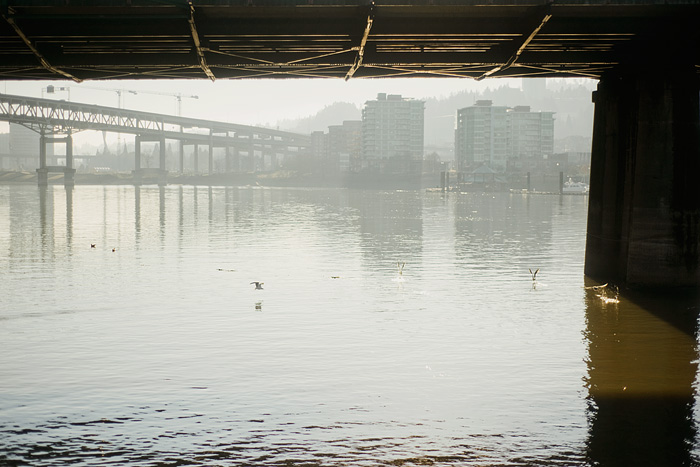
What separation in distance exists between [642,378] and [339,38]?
17008 millimetres

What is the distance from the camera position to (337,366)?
18938mm

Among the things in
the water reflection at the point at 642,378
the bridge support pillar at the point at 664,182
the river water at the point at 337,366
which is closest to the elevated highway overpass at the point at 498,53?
the bridge support pillar at the point at 664,182

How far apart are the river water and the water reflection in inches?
2.4

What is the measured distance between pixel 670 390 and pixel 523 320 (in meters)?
8.46

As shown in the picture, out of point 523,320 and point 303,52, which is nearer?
point 523,320

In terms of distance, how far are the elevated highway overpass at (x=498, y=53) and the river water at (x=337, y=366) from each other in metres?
3.12

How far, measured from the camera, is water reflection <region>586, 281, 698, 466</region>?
524 inches

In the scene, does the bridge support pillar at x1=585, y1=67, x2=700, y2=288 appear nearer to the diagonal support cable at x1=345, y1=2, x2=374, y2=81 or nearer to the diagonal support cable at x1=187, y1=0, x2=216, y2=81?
the diagonal support cable at x1=345, y1=2, x2=374, y2=81

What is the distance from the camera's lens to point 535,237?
197 ft

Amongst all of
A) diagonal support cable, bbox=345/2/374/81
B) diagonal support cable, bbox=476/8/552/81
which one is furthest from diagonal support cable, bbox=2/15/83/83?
diagonal support cable, bbox=476/8/552/81

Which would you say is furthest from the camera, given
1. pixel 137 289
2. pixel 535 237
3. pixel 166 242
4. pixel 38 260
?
pixel 535 237

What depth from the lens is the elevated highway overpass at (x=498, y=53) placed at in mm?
26562

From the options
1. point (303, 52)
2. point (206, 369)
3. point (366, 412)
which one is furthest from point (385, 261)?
point (366, 412)

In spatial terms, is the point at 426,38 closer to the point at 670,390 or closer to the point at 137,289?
the point at 137,289
